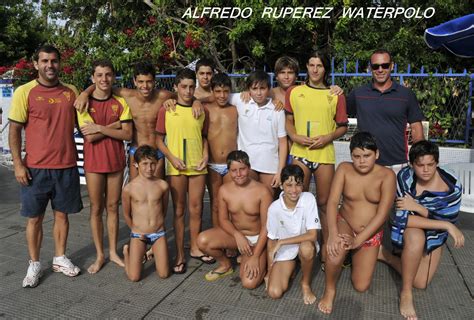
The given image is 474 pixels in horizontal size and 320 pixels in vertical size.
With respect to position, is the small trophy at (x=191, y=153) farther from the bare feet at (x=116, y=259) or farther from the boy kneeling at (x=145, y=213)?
the bare feet at (x=116, y=259)

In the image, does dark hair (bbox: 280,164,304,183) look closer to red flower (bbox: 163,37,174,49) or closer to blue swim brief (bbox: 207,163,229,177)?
blue swim brief (bbox: 207,163,229,177)

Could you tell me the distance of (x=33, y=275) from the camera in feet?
11.7

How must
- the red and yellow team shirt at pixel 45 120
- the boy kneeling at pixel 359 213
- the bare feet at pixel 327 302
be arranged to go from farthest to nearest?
1. the red and yellow team shirt at pixel 45 120
2. the boy kneeling at pixel 359 213
3. the bare feet at pixel 327 302

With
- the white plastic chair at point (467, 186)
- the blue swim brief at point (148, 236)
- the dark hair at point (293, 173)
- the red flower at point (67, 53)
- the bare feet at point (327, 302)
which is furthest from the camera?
the red flower at point (67, 53)

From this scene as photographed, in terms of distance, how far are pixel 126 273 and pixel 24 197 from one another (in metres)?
1.14

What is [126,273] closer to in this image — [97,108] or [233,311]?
[233,311]

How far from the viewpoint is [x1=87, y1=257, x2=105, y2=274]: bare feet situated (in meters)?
3.85

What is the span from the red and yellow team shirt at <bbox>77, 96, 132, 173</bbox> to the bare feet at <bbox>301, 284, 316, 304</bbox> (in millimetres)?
2053

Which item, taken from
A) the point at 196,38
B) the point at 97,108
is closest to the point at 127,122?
the point at 97,108

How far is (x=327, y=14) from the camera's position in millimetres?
9711

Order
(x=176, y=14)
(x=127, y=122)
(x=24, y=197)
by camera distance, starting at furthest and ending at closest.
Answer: (x=176, y=14)
(x=127, y=122)
(x=24, y=197)

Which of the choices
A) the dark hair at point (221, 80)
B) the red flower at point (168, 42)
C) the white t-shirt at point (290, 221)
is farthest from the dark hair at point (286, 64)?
the red flower at point (168, 42)

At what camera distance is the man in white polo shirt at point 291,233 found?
3.32 metres

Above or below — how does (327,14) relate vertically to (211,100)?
above
